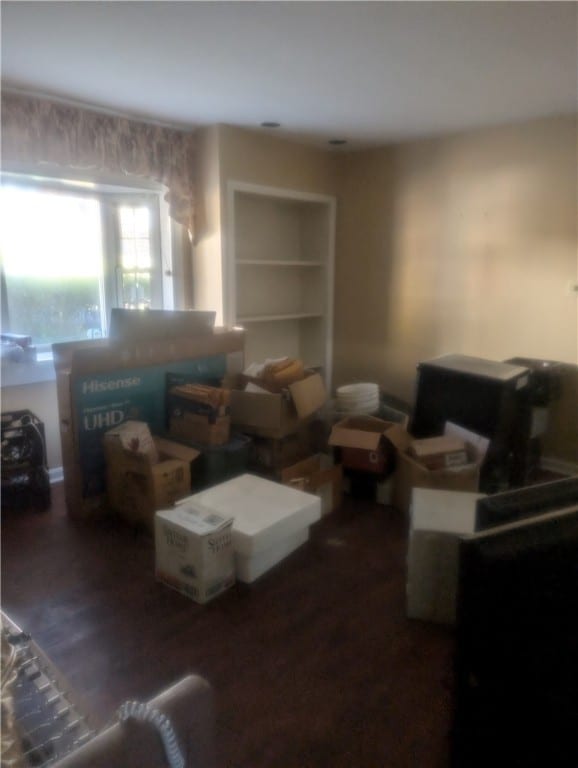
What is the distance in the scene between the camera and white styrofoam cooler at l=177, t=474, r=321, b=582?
217cm

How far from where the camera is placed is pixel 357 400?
3510mm

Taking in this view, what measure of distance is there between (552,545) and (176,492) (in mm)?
1958

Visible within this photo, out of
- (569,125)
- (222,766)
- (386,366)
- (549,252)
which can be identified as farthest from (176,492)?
(569,125)

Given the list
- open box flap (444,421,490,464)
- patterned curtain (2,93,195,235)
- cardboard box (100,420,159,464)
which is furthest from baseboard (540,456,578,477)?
patterned curtain (2,93,195,235)

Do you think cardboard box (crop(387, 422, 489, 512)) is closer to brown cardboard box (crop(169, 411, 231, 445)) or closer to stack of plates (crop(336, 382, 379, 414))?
stack of plates (crop(336, 382, 379, 414))

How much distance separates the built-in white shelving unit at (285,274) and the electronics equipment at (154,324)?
2.08 ft

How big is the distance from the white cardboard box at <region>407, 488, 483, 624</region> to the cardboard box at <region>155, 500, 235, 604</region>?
28.1 inches

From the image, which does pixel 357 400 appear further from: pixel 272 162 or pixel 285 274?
pixel 272 162

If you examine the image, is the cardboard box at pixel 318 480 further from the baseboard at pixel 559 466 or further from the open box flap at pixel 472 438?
the baseboard at pixel 559 466

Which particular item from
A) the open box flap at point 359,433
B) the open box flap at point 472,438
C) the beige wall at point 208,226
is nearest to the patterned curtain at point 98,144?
the beige wall at point 208,226

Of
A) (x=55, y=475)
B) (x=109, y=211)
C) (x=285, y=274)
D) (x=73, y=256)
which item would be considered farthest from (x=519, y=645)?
(x=285, y=274)

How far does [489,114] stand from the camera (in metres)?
3.28

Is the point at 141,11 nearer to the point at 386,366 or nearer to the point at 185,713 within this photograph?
the point at 185,713

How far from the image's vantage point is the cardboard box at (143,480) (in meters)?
2.59
